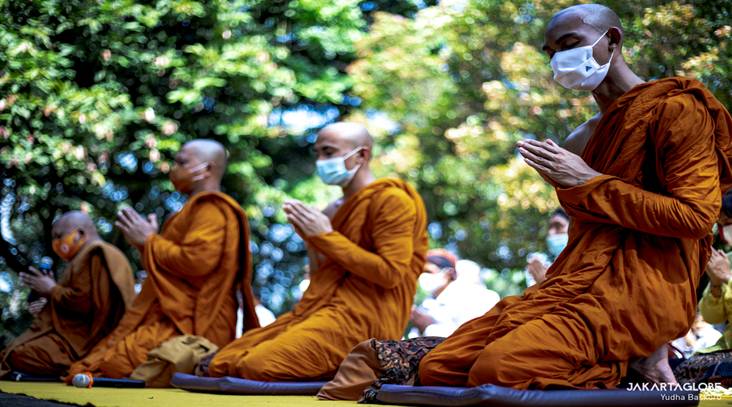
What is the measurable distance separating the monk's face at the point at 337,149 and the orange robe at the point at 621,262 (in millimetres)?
2383

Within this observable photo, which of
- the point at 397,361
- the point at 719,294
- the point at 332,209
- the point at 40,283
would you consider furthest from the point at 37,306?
the point at 719,294

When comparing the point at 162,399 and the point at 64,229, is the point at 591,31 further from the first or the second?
the point at 64,229

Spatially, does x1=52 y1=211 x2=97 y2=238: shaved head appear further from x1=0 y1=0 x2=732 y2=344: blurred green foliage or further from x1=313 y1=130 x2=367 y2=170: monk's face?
x1=313 y1=130 x2=367 y2=170: monk's face

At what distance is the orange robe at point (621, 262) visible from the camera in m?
3.79

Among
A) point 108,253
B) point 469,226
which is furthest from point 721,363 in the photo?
point 469,226

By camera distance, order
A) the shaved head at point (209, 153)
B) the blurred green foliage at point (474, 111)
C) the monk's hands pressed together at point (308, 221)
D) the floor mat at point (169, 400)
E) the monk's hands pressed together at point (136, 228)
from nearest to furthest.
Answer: the floor mat at point (169, 400), the monk's hands pressed together at point (308, 221), the monk's hands pressed together at point (136, 228), the shaved head at point (209, 153), the blurred green foliage at point (474, 111)

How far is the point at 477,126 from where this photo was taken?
1546 cm

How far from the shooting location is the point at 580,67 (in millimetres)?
4320

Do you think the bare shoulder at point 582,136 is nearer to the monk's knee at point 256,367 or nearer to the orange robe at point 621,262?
the orange robe at point 621,262

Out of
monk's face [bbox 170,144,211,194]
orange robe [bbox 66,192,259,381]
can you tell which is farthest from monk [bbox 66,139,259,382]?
monk's face [bbox 170,144,211,194]

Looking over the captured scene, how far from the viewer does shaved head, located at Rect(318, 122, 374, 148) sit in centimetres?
652

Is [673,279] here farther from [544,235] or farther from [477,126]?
[477,126]

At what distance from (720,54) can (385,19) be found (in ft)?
31.2

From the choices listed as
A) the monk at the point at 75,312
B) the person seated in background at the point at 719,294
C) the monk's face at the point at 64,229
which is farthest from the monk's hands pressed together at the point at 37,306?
the person seated in background at the point at 719,294
